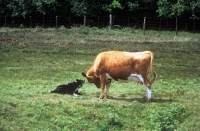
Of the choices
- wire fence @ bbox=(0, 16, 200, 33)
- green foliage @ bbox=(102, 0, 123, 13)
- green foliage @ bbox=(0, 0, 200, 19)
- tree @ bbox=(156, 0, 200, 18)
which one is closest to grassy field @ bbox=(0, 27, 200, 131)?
tree @ bbox=(156, 0, 200, 18)

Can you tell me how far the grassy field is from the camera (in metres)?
11.6

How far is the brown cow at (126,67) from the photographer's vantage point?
1398 centimetres

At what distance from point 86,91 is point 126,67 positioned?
7.51 ft

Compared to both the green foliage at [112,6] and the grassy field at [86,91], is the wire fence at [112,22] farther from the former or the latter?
the grassy field at [86,91]

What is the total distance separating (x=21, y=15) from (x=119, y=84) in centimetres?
3065

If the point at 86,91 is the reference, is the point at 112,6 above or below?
above

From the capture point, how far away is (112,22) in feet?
140

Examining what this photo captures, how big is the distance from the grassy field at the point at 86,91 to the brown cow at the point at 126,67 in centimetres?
71

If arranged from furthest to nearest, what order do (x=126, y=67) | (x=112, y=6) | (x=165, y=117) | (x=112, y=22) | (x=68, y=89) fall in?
(x=112, y=6)
(x=112, y=22)
(x=68, y=89)
(x=126, y=67)
(x=165, y=117)

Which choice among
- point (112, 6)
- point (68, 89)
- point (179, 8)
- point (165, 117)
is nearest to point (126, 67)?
point (68, 89)

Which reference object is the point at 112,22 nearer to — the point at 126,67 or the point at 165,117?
the point at 126,67

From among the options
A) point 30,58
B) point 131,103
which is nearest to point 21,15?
point 30,58

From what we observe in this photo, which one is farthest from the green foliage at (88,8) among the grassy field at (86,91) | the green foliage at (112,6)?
the grassy field at (86,91)

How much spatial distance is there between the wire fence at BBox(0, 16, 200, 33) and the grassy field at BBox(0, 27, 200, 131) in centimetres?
965
